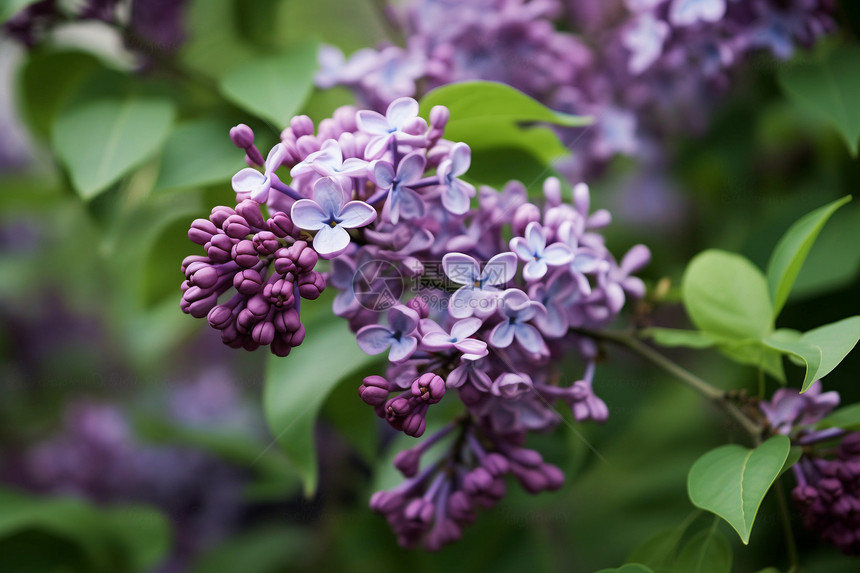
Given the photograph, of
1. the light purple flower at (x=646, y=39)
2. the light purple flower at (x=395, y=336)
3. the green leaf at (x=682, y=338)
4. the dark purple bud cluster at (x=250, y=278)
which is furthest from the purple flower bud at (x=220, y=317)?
the light purple flower at (x=646, y=39)

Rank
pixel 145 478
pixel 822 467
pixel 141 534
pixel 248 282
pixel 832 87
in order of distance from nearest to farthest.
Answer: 1. pixel 248 282
2. pixel 822 467
3. pixel 832 87
4. pixel 141 534
5. pixel 145 478

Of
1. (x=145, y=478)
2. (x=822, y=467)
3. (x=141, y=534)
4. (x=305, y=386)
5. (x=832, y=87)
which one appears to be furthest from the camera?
(x=145, y=478)

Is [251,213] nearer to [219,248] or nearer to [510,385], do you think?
[219,248]

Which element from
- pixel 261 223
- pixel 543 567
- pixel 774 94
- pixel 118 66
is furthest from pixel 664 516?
pixel 118 66

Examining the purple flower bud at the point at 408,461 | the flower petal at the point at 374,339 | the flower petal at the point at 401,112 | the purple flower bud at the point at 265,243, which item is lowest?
the purple flower bud at the point at 408,461

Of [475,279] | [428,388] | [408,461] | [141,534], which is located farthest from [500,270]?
[141,534]

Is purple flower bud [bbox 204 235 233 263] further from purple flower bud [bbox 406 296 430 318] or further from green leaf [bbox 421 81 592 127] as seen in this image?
green leaf [bbox 421 81 592 127]

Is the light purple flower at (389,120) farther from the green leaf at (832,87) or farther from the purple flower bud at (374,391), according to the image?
the green leaf at (832,87)
